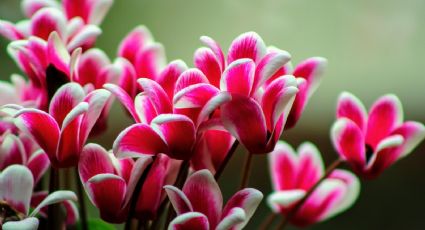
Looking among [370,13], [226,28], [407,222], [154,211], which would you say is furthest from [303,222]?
[370,13]

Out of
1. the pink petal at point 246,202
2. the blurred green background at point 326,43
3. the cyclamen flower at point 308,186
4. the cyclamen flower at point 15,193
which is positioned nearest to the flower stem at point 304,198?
the cyclamen flower at point 308,186

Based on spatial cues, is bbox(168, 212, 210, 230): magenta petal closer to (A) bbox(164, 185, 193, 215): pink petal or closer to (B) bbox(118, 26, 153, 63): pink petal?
(A) bbox(164, 185, 193, 215): pink petal

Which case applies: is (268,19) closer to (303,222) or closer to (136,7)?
(136,7)

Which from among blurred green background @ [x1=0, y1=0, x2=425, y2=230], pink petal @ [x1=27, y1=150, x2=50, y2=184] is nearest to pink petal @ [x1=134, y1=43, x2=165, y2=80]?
pink petal @ [x1=27, y1=150, x2=50, y2=184]

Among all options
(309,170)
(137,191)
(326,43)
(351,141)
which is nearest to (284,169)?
(309,170)

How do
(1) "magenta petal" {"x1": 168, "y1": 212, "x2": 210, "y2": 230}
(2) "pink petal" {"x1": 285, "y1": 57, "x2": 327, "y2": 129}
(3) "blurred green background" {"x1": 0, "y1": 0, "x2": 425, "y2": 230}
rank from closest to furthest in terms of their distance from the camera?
1. (1) "magenta petal" {"x1": 168, "y1": 212, "x2": 210, "y2": 230}
2. (2) "pink petal" {"x1": 285, "y1": 57, "x2": 327, "y2": 129}
3. (3) "blurred green background" {"x1": 0, "y1": 0, "x2": 425, "y2": 230}

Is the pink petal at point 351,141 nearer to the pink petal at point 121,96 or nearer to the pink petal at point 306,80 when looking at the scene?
the pink petal at point 306,80
